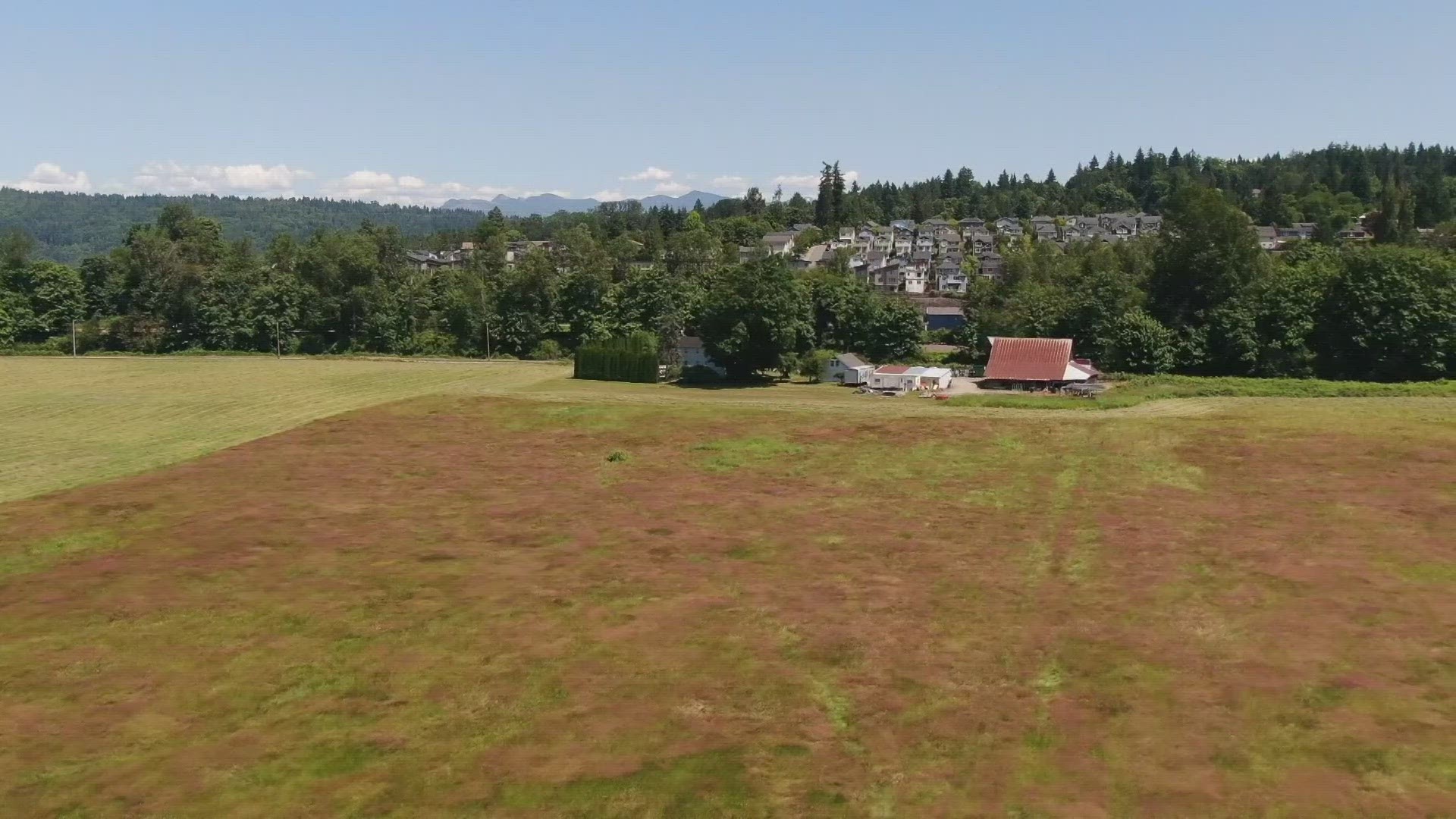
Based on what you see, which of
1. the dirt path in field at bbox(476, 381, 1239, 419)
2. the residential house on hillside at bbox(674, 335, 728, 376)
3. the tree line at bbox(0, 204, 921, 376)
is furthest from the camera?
the tree line at bbox(0, 204, 921, 376)

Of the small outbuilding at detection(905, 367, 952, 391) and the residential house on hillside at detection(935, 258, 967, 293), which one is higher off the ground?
the residential house on hillside at detection(935, 258, 967, 293)

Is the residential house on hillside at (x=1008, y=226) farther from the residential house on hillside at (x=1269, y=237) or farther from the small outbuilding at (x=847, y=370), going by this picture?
the small outbuilding at (x=847, y=370)

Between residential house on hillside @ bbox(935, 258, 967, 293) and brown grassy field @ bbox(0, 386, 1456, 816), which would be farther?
residential house on hillside @ bbox(935, 258, 967, 293)

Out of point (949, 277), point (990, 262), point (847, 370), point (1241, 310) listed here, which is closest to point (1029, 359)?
point (847, 370)

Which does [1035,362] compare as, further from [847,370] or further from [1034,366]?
[847,370]

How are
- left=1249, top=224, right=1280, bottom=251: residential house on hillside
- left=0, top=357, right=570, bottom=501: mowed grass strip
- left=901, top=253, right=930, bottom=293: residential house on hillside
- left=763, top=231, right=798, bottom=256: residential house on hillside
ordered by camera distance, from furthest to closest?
left=763, top=231, right=798, bottom=256: residential house on hillside
left=1249, top=224, right=1280, bottom=251: residential house on hillside
left=901, top=253, right=930, bottom=293: residential house on hillside
left=0, top=357, right=570, bottom=501: mowed grass strip

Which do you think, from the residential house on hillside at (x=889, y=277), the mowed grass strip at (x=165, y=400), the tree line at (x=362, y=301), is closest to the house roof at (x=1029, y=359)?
the tree line at (x=362, y=301)

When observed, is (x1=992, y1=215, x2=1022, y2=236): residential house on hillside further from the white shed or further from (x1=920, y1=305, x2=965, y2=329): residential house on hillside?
the white shed

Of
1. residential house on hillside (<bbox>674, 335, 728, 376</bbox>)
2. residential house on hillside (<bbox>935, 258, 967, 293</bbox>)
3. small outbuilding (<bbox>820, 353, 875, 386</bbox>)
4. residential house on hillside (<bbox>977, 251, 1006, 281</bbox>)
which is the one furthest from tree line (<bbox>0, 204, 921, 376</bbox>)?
residential house on hillside (<bbox>935, 258, 967, 293</bbox>)

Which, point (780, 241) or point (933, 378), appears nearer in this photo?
point (933, 378)
